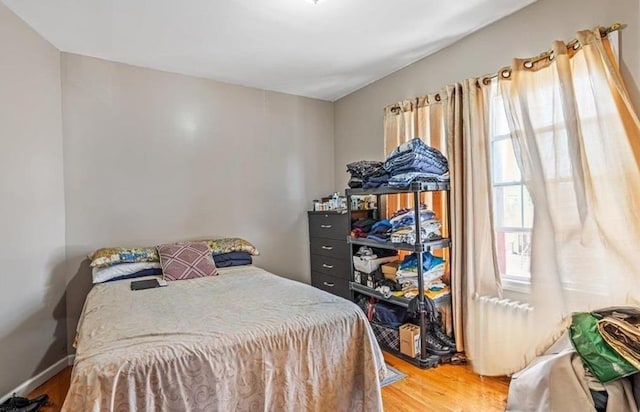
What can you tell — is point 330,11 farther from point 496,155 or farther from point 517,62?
point 496,155

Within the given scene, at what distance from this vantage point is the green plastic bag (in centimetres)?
141

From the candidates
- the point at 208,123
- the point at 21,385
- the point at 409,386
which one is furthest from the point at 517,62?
the point at 21,385

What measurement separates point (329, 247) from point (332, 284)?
1.26 feet

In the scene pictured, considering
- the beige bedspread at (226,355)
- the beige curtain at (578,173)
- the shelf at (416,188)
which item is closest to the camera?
the beige bedspread at (226,355)

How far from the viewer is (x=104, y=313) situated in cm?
189

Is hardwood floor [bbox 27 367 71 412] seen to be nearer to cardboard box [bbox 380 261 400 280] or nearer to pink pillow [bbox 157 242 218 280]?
pink pillow [bbox 157 242 218 280]

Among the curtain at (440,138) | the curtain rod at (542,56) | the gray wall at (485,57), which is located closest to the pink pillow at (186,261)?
the curtain at (440,138)

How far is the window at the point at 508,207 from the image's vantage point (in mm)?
2344

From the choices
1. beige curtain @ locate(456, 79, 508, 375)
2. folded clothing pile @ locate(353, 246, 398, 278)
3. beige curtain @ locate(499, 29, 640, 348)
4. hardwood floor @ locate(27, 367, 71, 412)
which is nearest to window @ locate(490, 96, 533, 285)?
beige curtain @ locate(456, 79, 508, 375)

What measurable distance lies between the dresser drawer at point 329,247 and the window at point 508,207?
1367mm

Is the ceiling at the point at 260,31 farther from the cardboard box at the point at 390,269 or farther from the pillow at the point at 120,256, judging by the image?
the cardboard box at the point at 390,269

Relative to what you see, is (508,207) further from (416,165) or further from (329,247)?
(329,247)

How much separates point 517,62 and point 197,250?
278 centimetres

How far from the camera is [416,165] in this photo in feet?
8.62
